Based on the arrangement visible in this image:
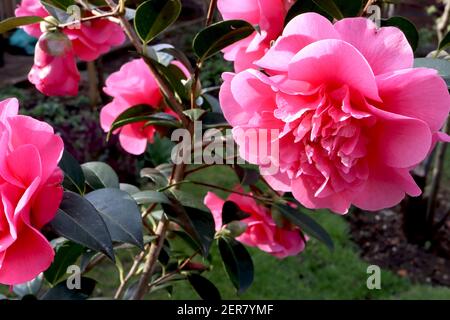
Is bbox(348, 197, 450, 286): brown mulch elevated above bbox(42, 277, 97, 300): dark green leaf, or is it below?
below

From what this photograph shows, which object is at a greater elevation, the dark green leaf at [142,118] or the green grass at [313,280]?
the dark green leaf at [142,118]

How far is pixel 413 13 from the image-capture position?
741 cm

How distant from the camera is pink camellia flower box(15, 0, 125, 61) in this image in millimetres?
934

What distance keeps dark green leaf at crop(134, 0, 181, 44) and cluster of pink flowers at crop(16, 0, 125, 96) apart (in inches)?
6.1

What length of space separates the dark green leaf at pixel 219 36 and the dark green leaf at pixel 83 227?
28 cm

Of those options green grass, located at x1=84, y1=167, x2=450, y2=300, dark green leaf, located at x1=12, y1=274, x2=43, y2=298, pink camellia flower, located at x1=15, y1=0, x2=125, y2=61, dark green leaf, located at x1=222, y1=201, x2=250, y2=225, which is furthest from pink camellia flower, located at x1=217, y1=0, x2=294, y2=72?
green grass, located at x1=84, y1=167, x2=450, y2=300

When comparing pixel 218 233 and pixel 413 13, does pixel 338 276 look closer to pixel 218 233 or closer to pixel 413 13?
pixel 218 233

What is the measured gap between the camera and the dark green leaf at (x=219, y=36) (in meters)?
0.77

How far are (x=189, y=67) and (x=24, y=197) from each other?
0.46 m

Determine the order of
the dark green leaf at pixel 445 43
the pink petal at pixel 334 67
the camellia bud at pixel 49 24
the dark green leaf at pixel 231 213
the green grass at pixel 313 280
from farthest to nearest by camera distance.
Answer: the green grass at pixel 313 280, the dark green leaf at pixel 231 213, the camellia bud at pixel 49 24, the dark green leaf at pixel 445 43, the pink petal at pixel 334 67

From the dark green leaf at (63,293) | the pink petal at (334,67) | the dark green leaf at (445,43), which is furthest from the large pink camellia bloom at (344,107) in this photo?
the dark green leaf at (63,293)

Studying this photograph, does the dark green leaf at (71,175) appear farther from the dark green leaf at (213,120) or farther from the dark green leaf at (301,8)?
the dark green leaf at (301,8)

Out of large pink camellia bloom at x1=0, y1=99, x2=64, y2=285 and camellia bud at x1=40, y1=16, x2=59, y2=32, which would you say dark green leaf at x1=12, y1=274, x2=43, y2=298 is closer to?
camellia bud at x1=40, y1=16, x2=59, y2=32
